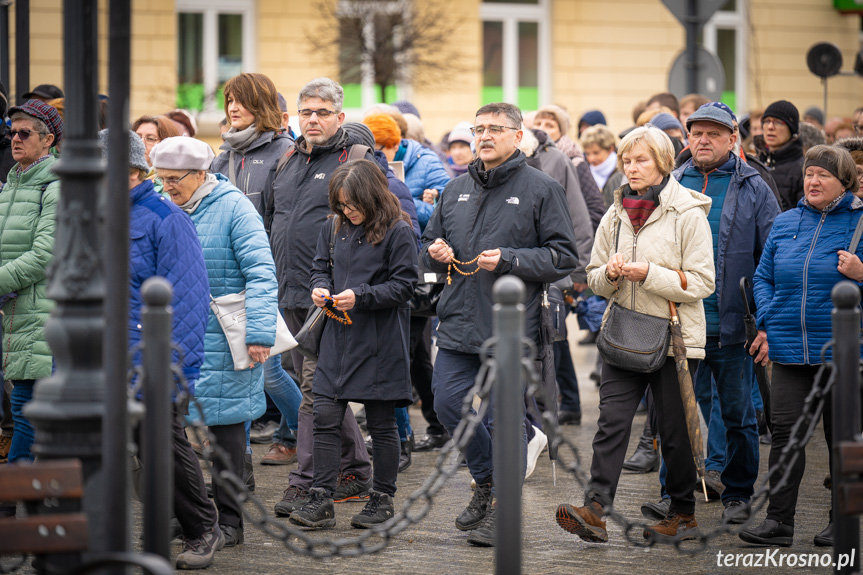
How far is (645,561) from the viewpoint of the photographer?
19.0 ft

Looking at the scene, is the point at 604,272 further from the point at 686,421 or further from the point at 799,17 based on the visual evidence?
the point at 799,17

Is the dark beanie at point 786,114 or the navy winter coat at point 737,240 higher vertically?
the dark beanie at point 786,114

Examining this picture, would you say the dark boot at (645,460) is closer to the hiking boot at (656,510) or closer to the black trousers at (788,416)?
the hiking boot at (656,510)

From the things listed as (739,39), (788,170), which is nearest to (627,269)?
(788,170)

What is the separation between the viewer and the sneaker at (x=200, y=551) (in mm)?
5652

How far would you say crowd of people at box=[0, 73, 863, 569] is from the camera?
5984 mm

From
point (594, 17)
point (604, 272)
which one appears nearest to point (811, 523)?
point (604, 272)

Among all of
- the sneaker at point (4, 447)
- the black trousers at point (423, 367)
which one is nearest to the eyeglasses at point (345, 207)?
the black trousers at point (423, 367)

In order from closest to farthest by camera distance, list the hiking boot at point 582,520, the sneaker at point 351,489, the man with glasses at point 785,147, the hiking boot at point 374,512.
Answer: the hiking boot at point 582,520, the hiking boot at point 374,512, the sneaker at point 351,489, the man with glasses at point 785,147

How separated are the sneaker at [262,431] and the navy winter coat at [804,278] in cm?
398

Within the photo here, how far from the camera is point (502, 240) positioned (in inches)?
249

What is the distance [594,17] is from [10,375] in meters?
17.6

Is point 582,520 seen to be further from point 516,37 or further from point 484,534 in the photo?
point 516,37

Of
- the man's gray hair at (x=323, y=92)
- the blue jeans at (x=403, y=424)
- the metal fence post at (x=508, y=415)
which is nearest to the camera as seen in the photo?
the metal fence post at (x=508, y=415)
